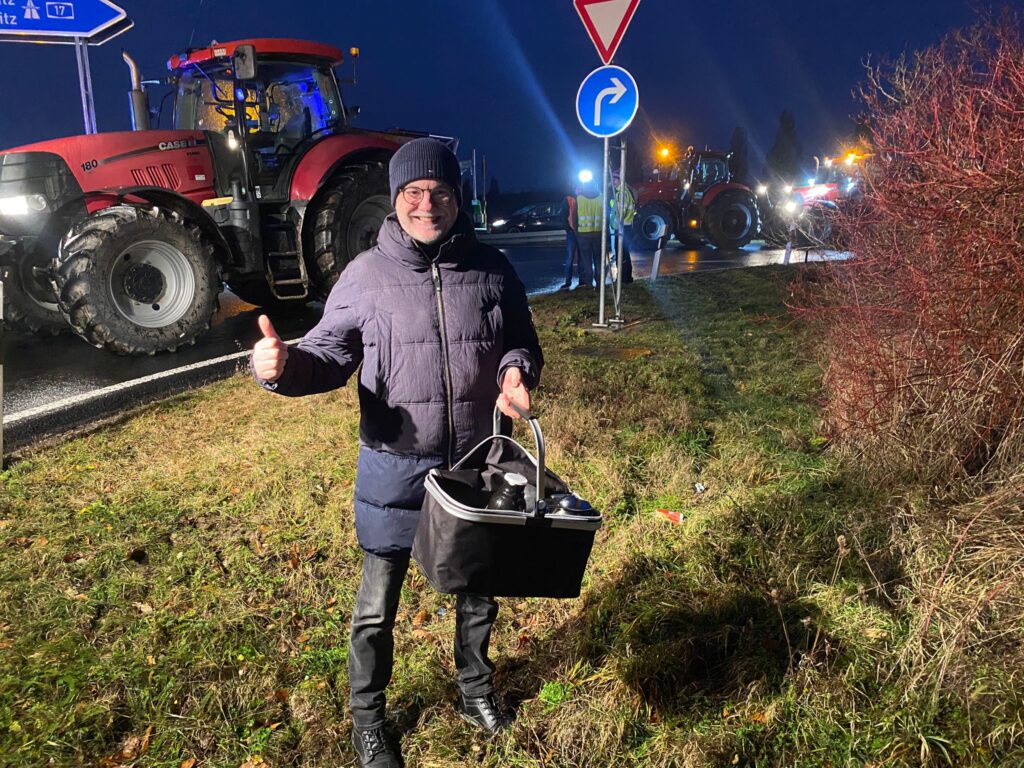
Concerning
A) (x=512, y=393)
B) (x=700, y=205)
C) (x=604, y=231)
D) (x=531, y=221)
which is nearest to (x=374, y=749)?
(x=512, y=393)

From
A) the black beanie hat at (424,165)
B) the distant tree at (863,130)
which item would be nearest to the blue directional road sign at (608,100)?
the distant tree at (863,130)

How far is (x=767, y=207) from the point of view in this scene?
1986cm

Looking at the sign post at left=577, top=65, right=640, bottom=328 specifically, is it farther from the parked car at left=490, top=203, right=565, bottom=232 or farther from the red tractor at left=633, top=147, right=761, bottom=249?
the parked car at left=490, top=203, right=565, bottom=232

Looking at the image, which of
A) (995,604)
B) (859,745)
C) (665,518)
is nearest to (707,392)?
(665,518)

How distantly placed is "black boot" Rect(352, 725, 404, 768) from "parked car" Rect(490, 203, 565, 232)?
24730mm

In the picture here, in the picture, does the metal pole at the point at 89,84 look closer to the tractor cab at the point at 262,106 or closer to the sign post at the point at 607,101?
the tractor cab at the point at 262,106

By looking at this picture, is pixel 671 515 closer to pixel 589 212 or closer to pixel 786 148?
pixel 589 212

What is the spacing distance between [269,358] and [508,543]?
81 cm

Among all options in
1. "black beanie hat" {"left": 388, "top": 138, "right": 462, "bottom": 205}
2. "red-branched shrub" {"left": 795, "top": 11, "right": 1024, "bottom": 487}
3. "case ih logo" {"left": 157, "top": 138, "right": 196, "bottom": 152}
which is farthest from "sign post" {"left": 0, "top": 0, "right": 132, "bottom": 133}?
"red-branched shrub" {"left": 795, "top": 11, "right": 1024, "bottom": 487}

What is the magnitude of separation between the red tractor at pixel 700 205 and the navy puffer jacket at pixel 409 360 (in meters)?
16.9

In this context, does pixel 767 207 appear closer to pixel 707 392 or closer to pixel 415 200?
pixel 707 392

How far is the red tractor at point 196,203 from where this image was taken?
6.32m

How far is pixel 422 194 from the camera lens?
6.97 feet

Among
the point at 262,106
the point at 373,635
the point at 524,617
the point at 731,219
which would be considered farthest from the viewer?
the point at 731,219
